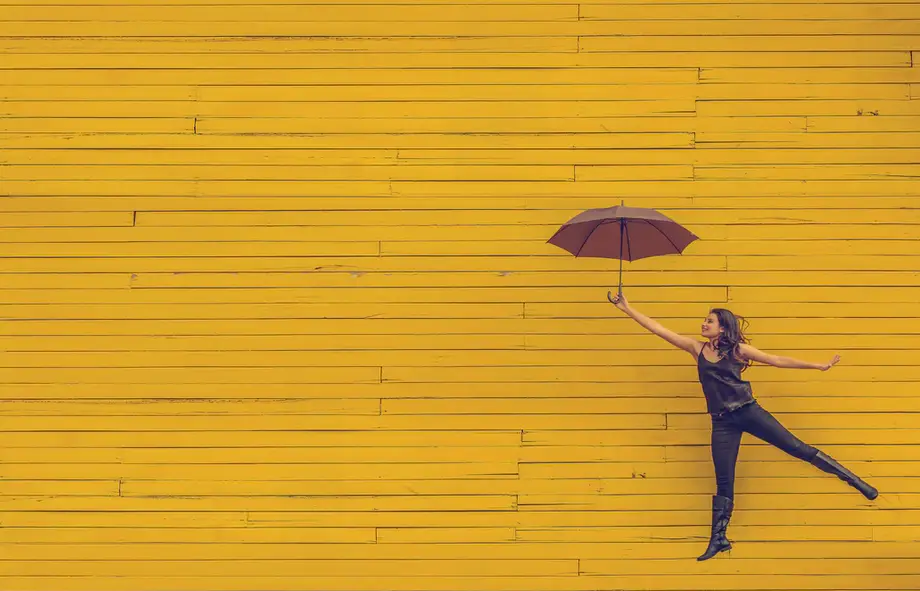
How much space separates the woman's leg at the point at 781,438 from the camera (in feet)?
19.6

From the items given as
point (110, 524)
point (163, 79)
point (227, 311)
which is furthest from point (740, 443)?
point (163, 79)

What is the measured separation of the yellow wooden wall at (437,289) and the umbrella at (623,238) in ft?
1.39

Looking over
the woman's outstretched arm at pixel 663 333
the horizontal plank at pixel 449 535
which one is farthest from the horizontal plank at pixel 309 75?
the horizontal plank at pixel 449 535

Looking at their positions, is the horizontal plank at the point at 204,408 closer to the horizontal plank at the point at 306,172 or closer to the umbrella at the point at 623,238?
the horizontal plank at the point at 306,172

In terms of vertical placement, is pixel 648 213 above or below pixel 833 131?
below

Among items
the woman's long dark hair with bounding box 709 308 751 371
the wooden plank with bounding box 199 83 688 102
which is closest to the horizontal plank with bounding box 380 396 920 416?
the woman's long dark hair with bounding box 709 308 751 371

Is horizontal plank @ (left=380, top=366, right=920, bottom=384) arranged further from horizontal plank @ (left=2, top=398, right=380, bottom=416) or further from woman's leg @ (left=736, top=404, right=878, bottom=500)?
woman's leg @ (left=736, top=404, right=878, bottom=500)

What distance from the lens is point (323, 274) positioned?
6590 millimetres

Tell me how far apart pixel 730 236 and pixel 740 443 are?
1.54 m

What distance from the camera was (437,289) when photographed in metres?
6.58

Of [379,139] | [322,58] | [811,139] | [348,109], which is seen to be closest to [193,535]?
[379,139]

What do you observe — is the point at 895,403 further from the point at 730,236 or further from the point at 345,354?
the point at 345,354

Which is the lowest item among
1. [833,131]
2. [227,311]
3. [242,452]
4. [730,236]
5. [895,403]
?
[242,452]

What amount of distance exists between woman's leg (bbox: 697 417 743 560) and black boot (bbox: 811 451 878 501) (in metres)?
0.54
